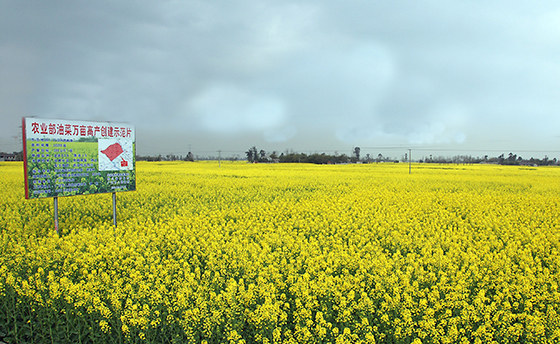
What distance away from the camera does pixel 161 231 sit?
324 inches

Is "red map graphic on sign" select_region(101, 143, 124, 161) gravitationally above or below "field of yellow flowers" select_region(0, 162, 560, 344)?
above

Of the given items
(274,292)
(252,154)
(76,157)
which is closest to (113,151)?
(76,157)

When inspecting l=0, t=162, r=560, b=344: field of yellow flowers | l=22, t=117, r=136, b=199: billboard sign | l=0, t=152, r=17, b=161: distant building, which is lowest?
l=0, t=162, r=560, b=344: field of yellow flowers

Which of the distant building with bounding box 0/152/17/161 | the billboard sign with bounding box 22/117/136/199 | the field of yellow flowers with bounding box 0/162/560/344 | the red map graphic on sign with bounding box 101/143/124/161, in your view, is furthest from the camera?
the distant building with bounding box 0/152/17/161

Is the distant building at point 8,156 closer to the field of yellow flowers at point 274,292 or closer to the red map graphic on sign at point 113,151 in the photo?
the red map graphic on sign at point 113,151

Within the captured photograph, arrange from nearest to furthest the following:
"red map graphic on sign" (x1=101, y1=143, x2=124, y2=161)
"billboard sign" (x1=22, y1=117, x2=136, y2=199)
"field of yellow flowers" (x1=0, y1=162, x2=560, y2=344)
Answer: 1. "field of yellow flowers" (x1=0, y1=162, x2=560, y2=344)
2. "billboard sign" (x1=22, y1=117, x2=136, y2=199)
3. "red map graphic on sign" (x1=101, y1=143, x2=124, y2=161)

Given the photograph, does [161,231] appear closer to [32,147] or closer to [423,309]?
[32,147]

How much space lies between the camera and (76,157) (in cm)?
854

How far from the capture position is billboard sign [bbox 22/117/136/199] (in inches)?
305

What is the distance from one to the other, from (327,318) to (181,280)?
2468mm

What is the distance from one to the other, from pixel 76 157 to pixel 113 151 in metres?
1.04

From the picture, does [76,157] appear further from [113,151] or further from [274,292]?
[274,292]

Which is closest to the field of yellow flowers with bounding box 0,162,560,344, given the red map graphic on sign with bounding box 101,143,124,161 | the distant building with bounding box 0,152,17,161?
the red map graphic on sign with bounding box 101,143,124,161

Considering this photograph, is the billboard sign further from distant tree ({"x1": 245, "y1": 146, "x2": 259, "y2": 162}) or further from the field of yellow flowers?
distant tree ({"x1": 245, "y1": 146, "x2": 259, "y2": 162})
